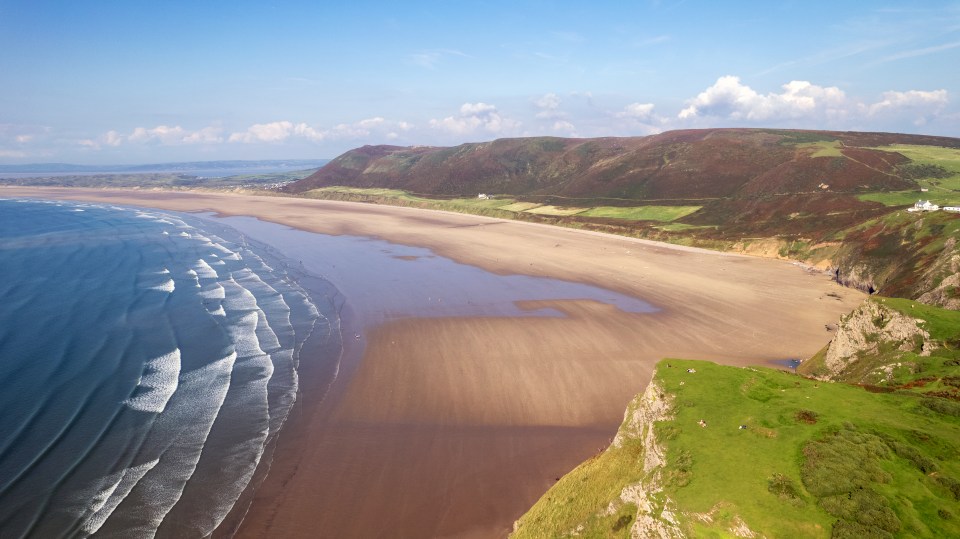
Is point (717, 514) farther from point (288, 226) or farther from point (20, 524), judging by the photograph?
point (288, 226)

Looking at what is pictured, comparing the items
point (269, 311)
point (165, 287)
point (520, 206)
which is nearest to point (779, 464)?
point (269, 311)

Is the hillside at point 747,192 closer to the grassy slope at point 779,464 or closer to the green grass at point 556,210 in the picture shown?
the green grass at point 556,210

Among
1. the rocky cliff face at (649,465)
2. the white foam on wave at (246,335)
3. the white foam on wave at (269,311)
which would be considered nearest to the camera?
the rocky cliff face at (649,465)

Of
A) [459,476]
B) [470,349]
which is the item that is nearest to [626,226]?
[470,349]

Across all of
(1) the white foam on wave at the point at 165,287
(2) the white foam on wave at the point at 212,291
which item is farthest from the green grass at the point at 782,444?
(1) the white foam on wave at the point at 165,287

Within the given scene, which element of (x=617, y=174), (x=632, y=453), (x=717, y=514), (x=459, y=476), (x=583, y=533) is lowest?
(x=459, y=476)

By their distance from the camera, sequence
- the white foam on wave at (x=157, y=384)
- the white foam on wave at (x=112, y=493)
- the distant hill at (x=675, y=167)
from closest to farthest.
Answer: the white foam on wave at (x=112, y=493)
the white foam on wave at (x=157, y=384)
the distant hill at (x=675, y=167)
